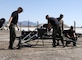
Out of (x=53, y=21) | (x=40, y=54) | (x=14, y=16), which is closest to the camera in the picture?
(x=40, y=54)

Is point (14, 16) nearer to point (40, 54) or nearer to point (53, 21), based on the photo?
point (53, 21)

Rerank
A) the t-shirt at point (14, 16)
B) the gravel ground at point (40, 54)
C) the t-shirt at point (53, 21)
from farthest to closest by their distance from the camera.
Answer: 1. the t-shirt at point (53, 21)
2. the t-shirt at point (14, 16)
3. the gravel ground at point (40, 54)

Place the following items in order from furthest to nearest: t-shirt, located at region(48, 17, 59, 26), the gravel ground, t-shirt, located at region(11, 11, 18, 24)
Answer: t-shirt, located at region(48, 17, 59, 26) → t-shirt, located at region(11, 11, 18, 24) → the gravel ground

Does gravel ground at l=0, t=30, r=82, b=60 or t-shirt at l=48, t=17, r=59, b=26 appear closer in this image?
gravel ground at l=0, t=30, r=82, b=60

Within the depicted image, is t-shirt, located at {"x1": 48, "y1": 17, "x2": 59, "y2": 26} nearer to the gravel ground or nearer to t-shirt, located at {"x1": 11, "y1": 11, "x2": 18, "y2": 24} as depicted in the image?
the gravel ground

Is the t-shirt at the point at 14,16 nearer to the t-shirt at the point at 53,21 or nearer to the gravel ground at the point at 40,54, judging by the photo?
the gravel ground at the point at 40,54

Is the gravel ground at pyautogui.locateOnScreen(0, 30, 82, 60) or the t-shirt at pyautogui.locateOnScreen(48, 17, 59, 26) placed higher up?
the t-shirt at pyautogui.locateOnScreen(48, 17, 59, 26)

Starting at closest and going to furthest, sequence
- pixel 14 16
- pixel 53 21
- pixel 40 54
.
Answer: pixel 40 54, pixel 14 16, pixel 53 21

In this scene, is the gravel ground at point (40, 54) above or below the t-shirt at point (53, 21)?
below

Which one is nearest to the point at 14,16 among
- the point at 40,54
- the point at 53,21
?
the point at 53,21

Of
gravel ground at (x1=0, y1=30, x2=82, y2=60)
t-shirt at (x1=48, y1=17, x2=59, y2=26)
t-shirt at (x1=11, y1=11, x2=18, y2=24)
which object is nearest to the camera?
gravel ground at (x1=0, y1=30, x2=82, y2=60)

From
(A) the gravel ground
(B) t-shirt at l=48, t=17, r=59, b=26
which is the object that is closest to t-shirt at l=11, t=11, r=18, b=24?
(A) the gravel ground

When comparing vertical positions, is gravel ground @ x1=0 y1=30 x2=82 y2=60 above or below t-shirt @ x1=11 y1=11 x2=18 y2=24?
below

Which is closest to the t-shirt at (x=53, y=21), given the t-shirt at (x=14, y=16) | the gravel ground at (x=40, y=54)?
the gravel ground at (x=40, y=54)
